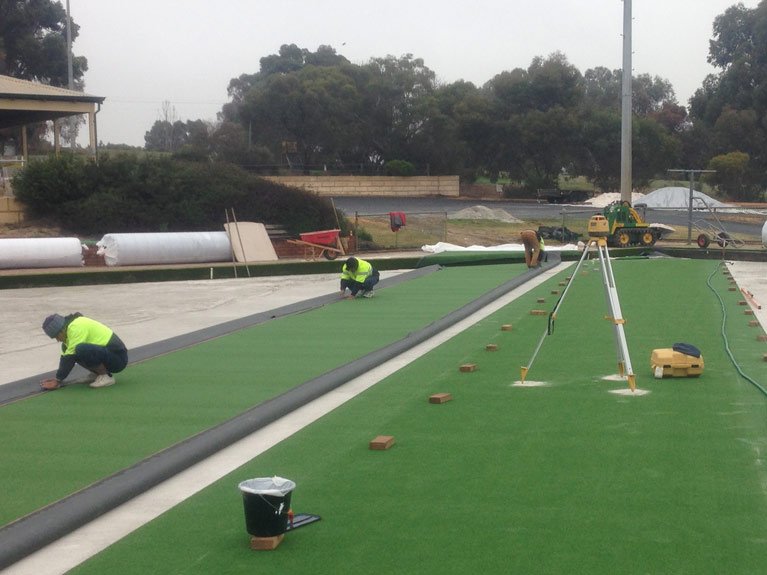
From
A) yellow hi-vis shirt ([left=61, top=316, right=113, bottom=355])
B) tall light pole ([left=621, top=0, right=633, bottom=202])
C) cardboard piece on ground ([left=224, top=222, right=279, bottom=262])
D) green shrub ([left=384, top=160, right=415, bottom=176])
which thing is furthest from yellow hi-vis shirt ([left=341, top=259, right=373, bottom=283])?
green shrub ([left=384, top=160, right=415, bottom=176])

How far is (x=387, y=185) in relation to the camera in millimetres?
57375

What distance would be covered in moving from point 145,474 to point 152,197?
26.1 metres

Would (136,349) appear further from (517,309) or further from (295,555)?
(295,555)

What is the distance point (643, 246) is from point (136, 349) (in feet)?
70.3

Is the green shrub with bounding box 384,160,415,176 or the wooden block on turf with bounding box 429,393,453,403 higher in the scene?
the green shrub with bounding box 384,160,415,176

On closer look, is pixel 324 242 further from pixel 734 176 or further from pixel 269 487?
pixel 734 176

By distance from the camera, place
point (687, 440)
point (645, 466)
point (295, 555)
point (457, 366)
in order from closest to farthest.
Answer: point (295, 555), point (645, 466), point (687, 440), point (457, 366)

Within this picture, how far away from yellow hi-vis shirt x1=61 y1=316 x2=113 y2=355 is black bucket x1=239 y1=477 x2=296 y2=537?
4.91 m

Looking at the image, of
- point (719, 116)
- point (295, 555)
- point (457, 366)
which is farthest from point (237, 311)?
point (719, 116)

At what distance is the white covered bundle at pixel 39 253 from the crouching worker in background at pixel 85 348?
51.8 feet

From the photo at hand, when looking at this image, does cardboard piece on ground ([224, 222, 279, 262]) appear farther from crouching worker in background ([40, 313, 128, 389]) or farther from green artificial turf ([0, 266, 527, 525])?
crouching worker in background ([40, 313, 128, 389])

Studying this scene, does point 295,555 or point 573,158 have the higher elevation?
point 573,158

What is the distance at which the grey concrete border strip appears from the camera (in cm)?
572

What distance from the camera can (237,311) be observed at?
17.9 metres
